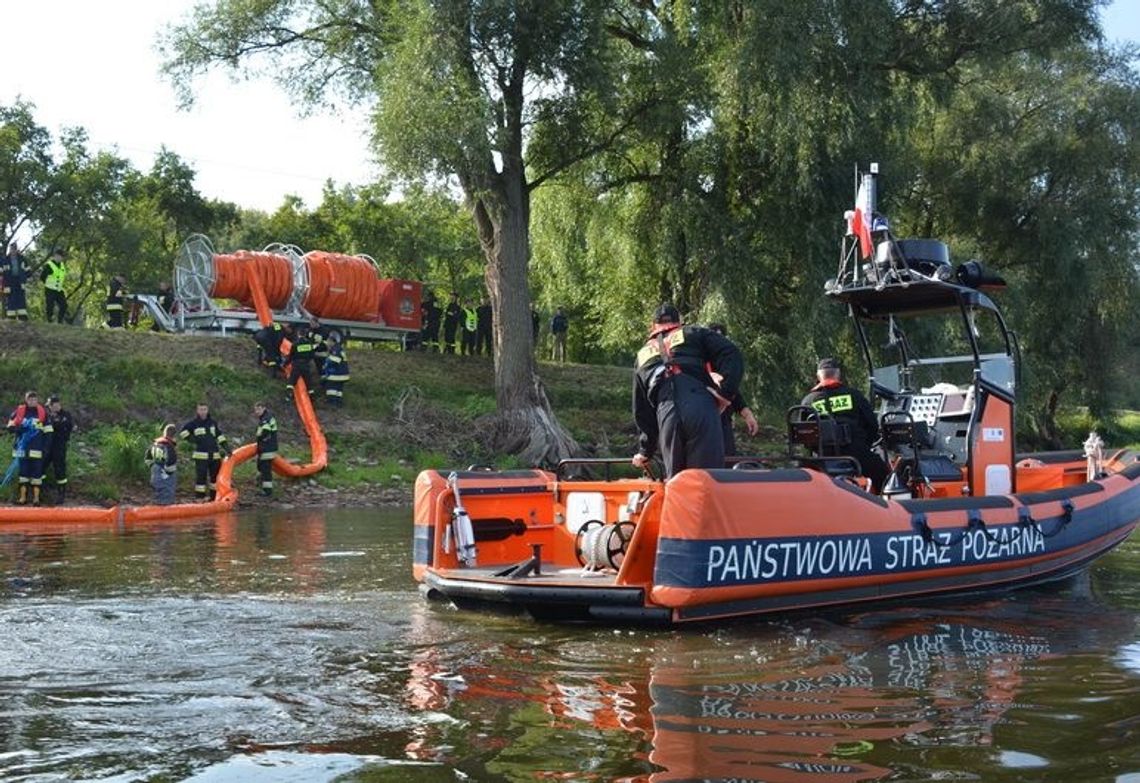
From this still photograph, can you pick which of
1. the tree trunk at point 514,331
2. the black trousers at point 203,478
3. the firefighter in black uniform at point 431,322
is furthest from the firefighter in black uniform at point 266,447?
the firefighter in black uniform at point 431,322

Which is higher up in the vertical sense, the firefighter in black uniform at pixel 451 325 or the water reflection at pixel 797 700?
the firefighter in black uniform at pixel 451 325

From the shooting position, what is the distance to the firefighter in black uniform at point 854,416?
969 cm

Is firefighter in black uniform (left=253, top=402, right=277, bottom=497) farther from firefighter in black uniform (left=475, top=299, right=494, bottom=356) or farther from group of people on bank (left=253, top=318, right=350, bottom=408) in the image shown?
firefighter in black uniform (left=475, top=299, right=494, bottom=356)

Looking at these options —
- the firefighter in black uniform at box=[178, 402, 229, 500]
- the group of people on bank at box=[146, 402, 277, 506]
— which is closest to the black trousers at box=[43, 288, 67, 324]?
the group of people on bank at box=[146, 402, 277, 506]

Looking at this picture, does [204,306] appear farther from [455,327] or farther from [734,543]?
[734,543]

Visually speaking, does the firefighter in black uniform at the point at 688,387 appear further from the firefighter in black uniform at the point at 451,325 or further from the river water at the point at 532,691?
the firefighter in black uniform at the point at 451,325

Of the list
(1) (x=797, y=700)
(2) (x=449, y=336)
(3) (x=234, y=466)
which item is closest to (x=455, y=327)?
(2) (x=449, y=336)

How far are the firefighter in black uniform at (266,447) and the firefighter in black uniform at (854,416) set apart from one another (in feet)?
37.4

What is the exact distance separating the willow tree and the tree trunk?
0.08 ft

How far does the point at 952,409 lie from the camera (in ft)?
34.0

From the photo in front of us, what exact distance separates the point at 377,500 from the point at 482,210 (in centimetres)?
667

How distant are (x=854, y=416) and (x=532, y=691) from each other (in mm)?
4523

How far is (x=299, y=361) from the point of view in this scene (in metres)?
23.6

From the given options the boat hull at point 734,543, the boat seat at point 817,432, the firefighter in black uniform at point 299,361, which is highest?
the firefighter in black uniform at point 299,361
